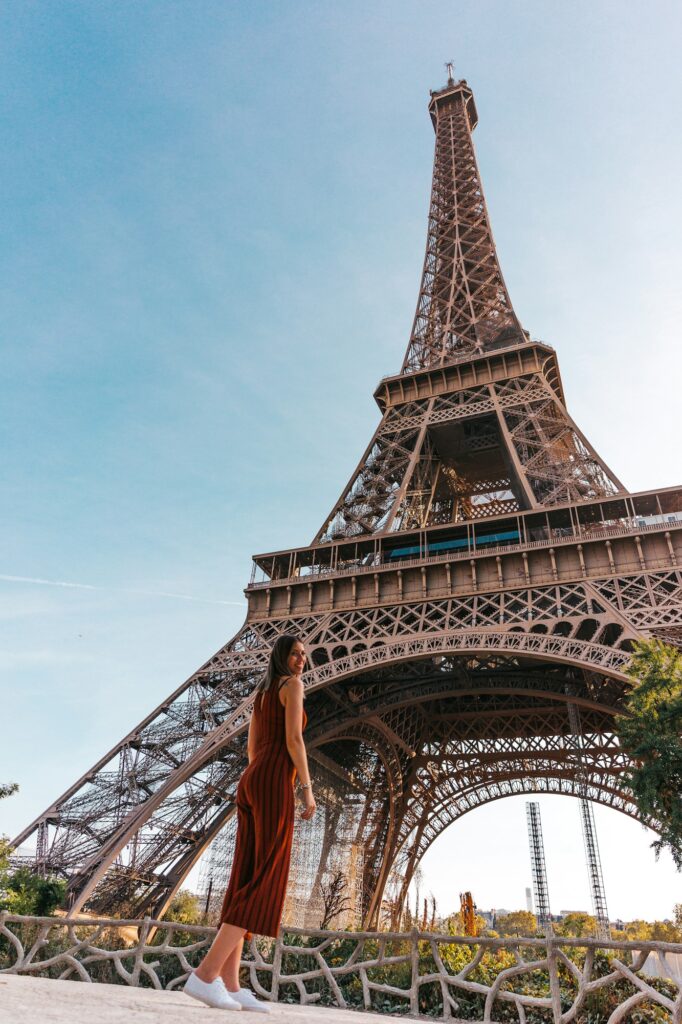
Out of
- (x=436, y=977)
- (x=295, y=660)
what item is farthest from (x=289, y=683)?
(x=436, y=977)

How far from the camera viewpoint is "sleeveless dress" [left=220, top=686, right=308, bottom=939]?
12.6 feet

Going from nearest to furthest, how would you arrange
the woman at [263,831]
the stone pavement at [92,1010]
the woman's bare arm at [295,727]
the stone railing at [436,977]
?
the stone pavement at [92,1010] → the woman at [263,831] → the woman's bare arm at [295,727] → the stone railing at [436,977]

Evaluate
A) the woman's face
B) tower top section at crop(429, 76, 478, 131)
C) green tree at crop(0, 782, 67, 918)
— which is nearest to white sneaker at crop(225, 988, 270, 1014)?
the woman's face

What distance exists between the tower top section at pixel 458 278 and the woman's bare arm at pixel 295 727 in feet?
83.8

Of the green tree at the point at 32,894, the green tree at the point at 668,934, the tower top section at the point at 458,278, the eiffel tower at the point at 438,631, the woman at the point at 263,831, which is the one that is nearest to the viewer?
the woman at the point at 263,831

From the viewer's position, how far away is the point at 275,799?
4051 mm

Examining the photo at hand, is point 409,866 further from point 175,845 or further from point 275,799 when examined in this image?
point 275,799

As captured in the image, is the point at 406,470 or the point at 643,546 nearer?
the point at 643,546

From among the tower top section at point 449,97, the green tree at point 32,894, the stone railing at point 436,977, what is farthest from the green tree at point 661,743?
the tower top section at point 449,97

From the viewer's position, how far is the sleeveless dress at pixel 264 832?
385 centimetres

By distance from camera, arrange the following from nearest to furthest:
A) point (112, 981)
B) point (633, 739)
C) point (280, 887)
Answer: point (280, 887), point (112, 981), point (633, 739)

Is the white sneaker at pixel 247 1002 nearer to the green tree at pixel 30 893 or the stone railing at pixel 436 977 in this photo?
the stone railing at pixel 436 977

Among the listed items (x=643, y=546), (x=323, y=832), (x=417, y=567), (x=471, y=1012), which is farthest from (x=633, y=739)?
(x=323, y=832)

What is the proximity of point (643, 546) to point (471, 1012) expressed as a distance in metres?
13.8
